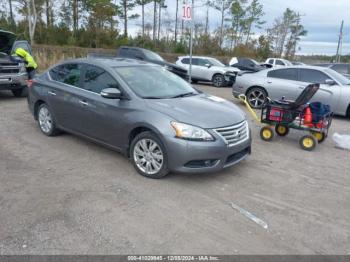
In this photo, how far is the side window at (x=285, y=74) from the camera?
9370 mm

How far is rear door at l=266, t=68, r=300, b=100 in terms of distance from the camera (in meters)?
9.23

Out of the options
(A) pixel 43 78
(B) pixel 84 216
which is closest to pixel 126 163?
(B) pixel 84 216

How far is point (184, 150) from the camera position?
4039 millimetres

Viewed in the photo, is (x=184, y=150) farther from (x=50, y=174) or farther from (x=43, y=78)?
(x=43, y=78)

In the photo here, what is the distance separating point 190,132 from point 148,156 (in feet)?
2.39

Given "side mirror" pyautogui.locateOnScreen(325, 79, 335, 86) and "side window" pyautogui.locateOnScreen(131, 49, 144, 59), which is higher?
"side window" pyautogui.locateOnScreen(131, 49, 144, 59)

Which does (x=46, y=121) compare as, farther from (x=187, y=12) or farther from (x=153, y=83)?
(x=187, y=12)

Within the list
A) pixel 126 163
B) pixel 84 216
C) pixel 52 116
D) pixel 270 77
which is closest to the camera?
pixel 84 216

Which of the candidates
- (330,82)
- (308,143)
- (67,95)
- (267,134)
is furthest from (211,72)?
(67,95)

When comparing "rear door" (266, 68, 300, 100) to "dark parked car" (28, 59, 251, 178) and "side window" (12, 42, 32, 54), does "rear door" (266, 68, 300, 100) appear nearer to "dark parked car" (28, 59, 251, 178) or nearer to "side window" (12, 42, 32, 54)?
"dark parked car" (28, 59, 251, 178)

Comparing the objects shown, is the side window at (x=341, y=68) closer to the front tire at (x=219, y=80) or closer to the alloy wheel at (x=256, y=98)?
the front tire at (x=219, y=80)

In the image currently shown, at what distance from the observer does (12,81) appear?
9352 mm

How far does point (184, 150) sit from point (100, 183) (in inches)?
47.5

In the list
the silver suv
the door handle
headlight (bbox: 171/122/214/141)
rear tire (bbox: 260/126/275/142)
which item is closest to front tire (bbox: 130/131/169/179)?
headlight (bbox: 171/122/214/141)
